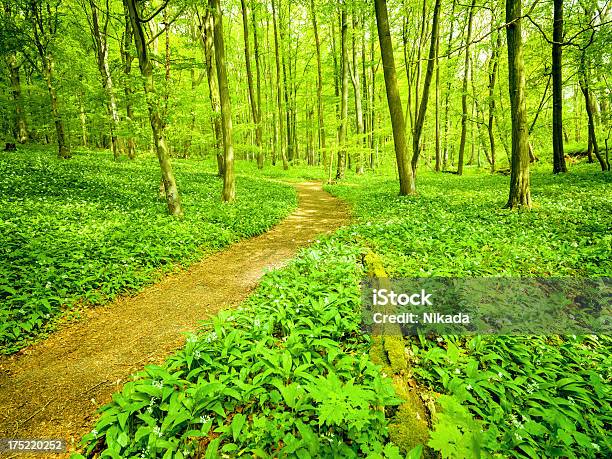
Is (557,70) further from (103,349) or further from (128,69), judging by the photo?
(128,69)

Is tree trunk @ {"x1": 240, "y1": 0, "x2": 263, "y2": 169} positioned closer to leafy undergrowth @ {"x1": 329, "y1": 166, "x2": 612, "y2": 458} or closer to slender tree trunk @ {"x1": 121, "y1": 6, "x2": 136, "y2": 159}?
slender tree trunk @ {"x1": 121, "y1": 6, "x2": 136, "y2": 159}

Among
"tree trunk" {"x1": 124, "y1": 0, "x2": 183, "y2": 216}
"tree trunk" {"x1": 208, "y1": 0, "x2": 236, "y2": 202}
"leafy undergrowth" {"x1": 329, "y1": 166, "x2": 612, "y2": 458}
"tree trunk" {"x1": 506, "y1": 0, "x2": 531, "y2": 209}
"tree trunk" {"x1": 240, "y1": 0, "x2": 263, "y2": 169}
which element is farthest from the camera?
"tree trunk" {"x1": 240, "y1": 0, "x2": 263, "y2": 169}

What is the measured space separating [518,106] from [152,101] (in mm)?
10878

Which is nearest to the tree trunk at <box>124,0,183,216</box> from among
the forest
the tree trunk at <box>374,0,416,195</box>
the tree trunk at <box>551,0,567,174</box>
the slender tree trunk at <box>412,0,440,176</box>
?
the forest

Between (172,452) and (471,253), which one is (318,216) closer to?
(471,253)

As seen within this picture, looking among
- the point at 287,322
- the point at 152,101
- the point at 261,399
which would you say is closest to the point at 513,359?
the point at 287,322

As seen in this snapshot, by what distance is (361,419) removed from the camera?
2.64 meters

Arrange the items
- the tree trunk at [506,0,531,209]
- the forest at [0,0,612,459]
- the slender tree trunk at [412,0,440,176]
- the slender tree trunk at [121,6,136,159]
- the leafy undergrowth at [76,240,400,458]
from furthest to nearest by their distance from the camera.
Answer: the slender tree trunk at [412,0,440,176] < the slender tree trunk at [121,6,136,159] < the tree trunk at [506,0,531,209] < the forest at [0,0,612,459] < the leafy undergrowth at [76,240,400,458]

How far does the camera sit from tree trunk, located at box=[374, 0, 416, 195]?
11.9 metres

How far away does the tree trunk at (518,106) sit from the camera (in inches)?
360

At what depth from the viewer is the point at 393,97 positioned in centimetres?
1245

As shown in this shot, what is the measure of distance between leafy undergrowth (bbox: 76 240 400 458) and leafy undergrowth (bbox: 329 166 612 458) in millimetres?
694

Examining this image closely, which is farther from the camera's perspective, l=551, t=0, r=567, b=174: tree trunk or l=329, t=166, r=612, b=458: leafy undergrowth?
l=551, t=0, r=567, b=174: tree trunk

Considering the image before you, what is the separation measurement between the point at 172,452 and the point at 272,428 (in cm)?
88
